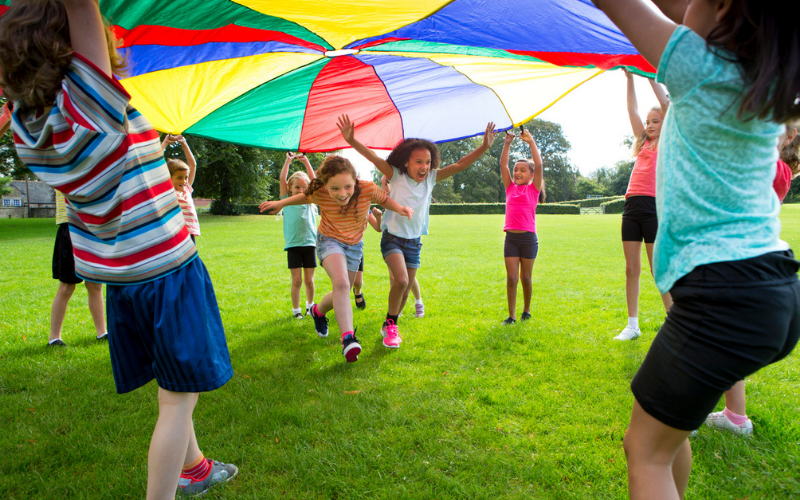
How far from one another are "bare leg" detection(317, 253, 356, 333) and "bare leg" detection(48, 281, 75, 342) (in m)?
2.38

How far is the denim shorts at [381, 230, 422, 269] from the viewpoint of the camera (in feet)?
14.8

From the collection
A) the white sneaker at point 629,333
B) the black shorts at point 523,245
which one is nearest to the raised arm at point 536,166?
the black shorts at point 523,245

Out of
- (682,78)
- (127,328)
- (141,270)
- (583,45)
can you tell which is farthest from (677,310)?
(583,45)

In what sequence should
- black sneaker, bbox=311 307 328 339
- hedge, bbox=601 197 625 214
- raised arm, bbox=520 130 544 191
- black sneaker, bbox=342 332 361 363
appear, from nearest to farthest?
black sneaker, bbox=342 332 361 363
black sneaker, bbox=311 307 328 339
raised arm, bbox=520 130 544 191
hedge, bbox=601 197 625 214

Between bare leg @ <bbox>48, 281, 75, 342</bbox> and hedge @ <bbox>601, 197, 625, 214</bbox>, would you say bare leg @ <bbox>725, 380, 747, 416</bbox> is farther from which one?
hedge @ <bbox>601, 197, 625, 214</bbox>

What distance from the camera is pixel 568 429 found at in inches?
111

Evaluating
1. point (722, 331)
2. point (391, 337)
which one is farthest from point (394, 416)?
point (722, 331)

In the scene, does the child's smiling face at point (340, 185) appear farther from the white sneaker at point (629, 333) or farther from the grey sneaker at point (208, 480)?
the white sneaker at point (629, 333)

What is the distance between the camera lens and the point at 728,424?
2.71 meters

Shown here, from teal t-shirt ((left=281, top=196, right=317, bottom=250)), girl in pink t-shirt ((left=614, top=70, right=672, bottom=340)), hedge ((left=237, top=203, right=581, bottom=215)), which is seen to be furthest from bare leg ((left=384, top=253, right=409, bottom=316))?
hedge ((left=237, top=203, right=581, bottom=215))

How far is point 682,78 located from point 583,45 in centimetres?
256

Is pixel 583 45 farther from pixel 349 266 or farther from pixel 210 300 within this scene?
pixel 210 300

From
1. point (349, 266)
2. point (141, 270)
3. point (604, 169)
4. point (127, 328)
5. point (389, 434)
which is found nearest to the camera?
point (141, 270)

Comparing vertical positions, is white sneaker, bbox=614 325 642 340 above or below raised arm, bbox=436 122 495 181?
below
